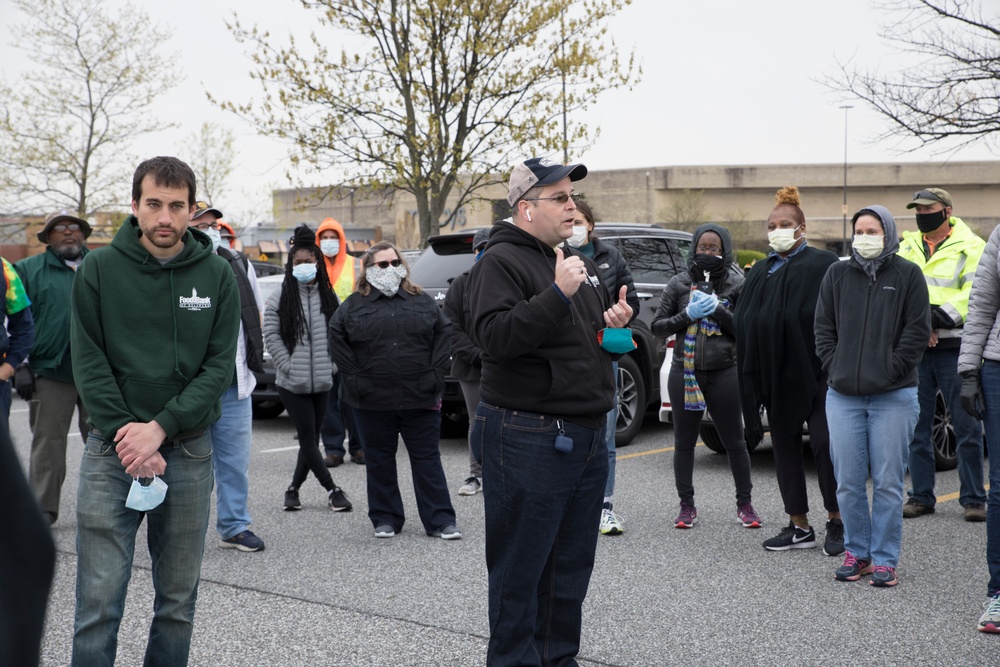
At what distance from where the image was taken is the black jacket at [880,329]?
5551mm

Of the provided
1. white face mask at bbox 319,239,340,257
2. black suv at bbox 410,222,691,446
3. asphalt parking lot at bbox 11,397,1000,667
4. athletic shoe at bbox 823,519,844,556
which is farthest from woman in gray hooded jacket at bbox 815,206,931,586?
white face mask at bbox 319,239,340,257

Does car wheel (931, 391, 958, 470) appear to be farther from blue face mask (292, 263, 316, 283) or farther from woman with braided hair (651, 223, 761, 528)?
blue face mask (292, 263, 316, 283)

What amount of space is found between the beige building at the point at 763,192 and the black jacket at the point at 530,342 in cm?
6625

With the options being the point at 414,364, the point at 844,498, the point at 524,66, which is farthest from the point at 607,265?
the point at 524,66

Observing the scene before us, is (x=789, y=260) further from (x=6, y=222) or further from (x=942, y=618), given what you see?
(x=6, y=222)

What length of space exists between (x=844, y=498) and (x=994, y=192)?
78493 mm

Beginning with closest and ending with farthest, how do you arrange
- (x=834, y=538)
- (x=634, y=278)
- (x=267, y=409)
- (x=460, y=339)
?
1. (x=834, y=538)
2. (x=460, y=339)
3. (x=634, y=278)
4. (x=267, y=409)

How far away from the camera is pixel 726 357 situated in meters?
6.94

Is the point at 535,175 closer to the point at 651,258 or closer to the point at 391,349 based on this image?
the point at 391,349

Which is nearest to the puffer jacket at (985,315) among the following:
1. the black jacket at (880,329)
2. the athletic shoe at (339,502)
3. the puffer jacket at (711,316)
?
the black jacket at (880,329)

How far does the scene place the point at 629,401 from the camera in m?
10.5

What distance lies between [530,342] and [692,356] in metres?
3.66

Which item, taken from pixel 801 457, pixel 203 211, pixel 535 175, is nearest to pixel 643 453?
pixel 801 457

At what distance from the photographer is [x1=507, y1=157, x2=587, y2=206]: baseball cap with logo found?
376cm
